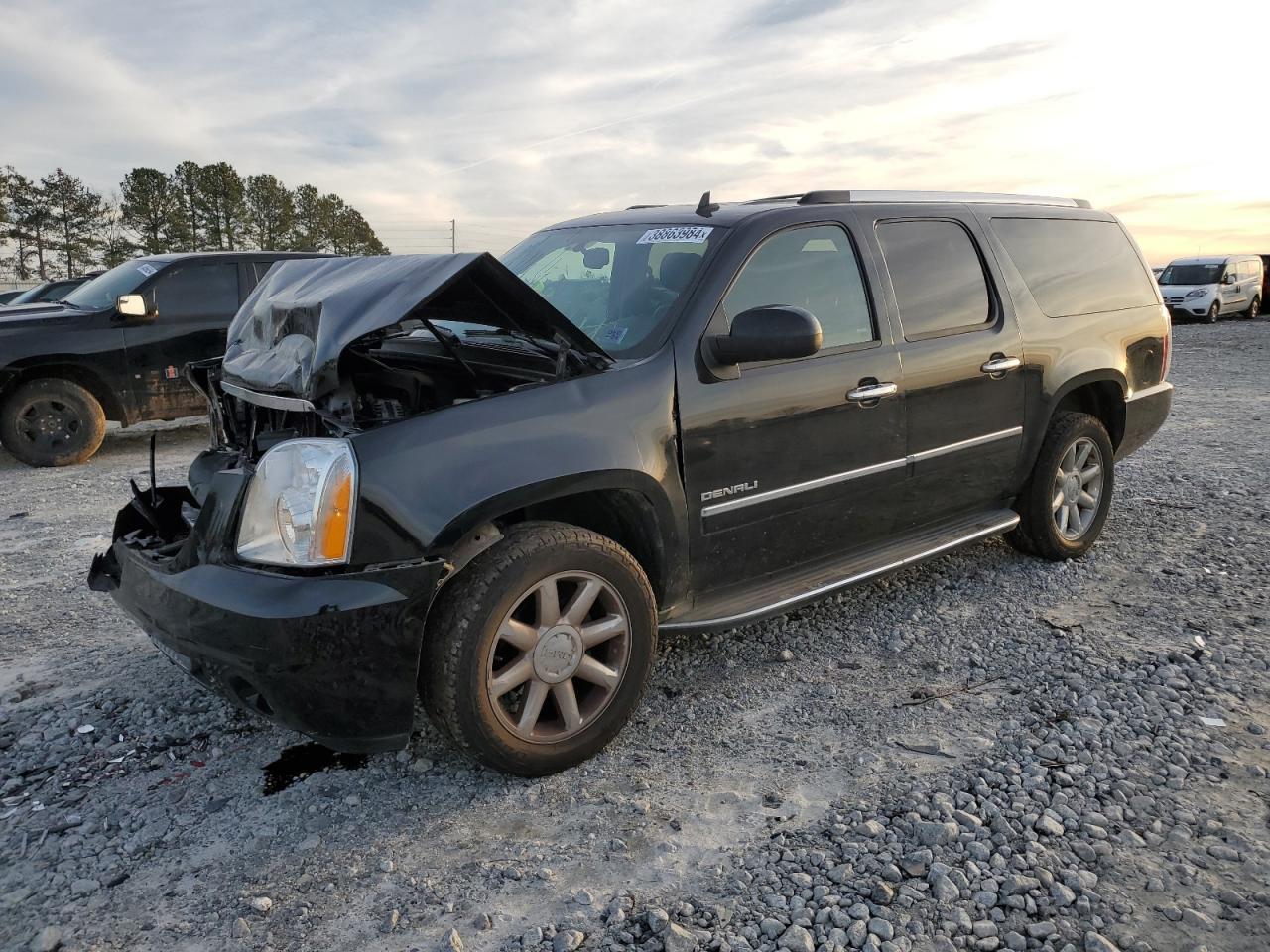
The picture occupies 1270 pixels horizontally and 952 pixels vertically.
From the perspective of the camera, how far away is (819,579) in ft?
11.9

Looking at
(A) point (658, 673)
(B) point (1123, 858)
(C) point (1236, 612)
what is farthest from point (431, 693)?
(C) point (1236, 612)

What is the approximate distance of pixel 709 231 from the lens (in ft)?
11.7

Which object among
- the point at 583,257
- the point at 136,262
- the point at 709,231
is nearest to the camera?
the point at 709,231

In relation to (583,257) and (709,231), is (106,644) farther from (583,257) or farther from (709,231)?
(709,231)

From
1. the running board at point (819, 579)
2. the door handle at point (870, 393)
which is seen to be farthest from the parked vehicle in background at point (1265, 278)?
the door handle at point (870, 393)

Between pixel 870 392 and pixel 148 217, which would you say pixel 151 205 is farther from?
pixel 870 392

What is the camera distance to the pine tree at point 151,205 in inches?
1734

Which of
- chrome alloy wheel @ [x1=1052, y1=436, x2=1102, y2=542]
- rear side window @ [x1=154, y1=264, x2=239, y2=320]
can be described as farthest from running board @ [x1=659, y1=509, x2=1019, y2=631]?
rear side window @ [x1=154, y1=264, x2=239, y2=320]

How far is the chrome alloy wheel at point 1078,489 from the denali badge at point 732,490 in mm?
2181

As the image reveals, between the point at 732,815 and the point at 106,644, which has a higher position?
the point at 106,644

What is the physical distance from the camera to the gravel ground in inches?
90.3

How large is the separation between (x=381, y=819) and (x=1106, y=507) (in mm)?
4180

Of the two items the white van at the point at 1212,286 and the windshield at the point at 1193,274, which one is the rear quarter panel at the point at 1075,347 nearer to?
the white van at the point at 1212,286

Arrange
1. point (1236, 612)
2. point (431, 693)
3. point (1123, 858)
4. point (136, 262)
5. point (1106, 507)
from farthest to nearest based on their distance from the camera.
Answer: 1. point (136, 262)
2. point (1106, 507)
3. point (1236, 612)
4. point (431, 693)
5. point (1123, 858)
